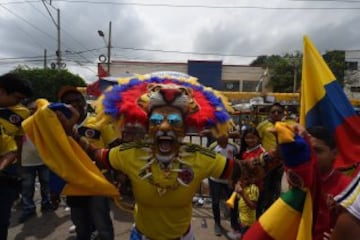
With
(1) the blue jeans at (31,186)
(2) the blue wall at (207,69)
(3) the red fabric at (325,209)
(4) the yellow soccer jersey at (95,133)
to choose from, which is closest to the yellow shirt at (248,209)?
(4) the yellow soccer jersey at (95,133)

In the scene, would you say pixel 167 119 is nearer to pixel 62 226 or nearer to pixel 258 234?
pixel 258 234

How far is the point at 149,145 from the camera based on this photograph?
2490mm

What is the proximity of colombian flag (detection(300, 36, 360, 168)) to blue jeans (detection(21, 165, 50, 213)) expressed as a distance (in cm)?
415

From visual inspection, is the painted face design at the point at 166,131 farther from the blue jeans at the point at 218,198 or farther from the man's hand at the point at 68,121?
the blue jeans at the point at 218,198

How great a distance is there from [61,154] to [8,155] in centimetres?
103

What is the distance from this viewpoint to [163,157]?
238 centimetres

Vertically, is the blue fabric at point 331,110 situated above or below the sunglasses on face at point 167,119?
above

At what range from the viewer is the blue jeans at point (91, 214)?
3.62 meters

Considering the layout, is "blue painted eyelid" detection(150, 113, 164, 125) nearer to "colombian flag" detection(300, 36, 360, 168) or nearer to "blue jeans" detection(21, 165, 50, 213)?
"colombian flag" detection(300, 36, 360, 168)

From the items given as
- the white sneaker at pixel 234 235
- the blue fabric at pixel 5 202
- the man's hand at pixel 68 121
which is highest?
the man's hand at pixel 68 121

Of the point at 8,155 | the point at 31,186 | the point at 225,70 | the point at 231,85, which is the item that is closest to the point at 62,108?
the point at 8,155

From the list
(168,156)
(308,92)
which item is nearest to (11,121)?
(168,156)

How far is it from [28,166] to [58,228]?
3.87 feet

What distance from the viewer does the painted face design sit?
2.38 m
